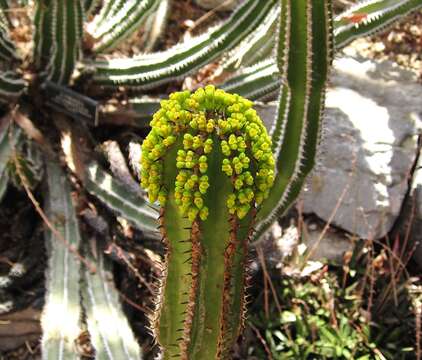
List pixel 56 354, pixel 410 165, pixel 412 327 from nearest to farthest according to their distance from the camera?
1. pixel 56 354
2. pixel 412 327
3. pixel 410 165

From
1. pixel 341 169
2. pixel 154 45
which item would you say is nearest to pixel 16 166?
pixel 154 45

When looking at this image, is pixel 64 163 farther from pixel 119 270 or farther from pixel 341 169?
pixel 341 169

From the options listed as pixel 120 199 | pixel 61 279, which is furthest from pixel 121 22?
pixel 61 279

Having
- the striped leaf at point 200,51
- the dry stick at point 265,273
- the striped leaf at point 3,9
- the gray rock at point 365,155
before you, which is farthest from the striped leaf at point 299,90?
the striped leaf at point 3,9

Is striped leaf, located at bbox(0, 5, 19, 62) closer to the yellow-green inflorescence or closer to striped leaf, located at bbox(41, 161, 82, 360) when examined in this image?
striped leaf, located at bbox(41, 161, 82, 360)

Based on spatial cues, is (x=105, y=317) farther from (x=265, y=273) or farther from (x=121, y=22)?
(x=121, y=22)
